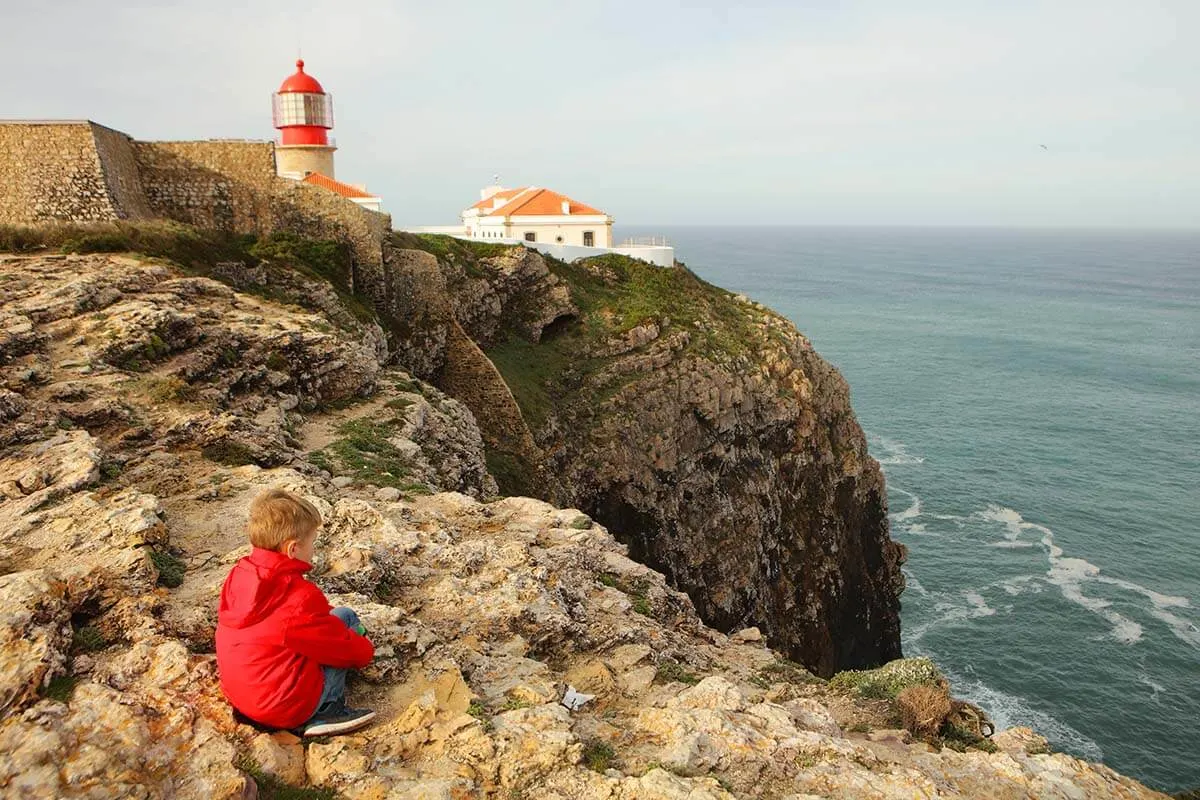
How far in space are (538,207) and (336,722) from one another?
4799 cm

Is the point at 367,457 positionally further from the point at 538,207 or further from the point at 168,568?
the point at 538,207

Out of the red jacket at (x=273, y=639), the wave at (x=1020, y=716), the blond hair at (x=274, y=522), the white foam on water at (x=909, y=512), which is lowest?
the wave at (x=1020, y=716)

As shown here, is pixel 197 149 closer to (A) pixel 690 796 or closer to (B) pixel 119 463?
(B) pixel 119 463

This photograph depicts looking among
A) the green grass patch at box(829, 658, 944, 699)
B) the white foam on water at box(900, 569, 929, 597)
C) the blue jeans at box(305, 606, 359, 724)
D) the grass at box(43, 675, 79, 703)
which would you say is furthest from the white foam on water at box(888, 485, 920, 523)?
the grass at box(43, 675, 79, 703)

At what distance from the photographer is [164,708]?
17.9ft

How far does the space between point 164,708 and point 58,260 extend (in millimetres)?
15257

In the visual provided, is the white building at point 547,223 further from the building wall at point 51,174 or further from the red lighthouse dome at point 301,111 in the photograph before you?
the building wall at point 51,174

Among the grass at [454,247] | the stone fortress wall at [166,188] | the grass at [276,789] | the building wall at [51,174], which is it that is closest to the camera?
the grass at [276,789]

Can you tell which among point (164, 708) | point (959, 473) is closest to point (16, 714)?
point (164, 708)

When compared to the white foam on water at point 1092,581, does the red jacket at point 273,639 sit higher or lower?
higher

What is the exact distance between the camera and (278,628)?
5.19m

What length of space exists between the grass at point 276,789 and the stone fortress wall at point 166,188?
2018 centimetres

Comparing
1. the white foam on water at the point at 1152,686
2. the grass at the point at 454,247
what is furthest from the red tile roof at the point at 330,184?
the white foam on water at the point at 1152,686

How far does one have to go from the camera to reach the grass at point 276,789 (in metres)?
5.05
